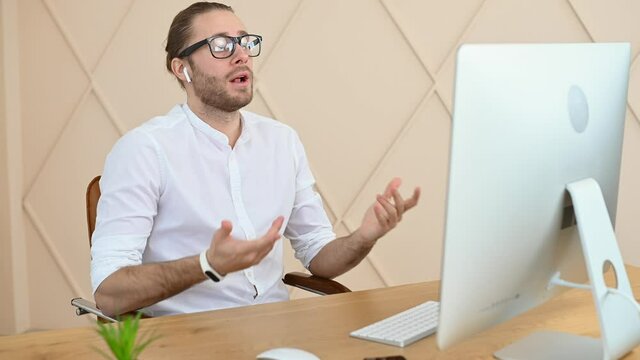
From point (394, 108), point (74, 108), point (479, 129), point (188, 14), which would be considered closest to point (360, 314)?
point (479, 129)

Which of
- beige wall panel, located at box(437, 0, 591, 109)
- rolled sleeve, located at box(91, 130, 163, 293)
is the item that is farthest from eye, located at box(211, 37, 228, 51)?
beige wall panel, located at box(437, 0, 591, 109)

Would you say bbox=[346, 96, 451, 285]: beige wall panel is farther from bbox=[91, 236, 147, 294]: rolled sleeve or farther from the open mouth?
bbox=[91, 236, 147, 294]: rolled sleeve

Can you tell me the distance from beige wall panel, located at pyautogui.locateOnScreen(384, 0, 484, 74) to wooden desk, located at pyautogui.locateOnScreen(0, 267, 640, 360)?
145 centimetres

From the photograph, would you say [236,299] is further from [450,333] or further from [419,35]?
[419,35]

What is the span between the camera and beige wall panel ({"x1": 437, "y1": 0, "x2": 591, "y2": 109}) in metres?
2.90

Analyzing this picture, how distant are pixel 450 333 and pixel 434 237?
2045mm

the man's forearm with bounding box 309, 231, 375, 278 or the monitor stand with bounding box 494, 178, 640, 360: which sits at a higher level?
the man's forearm with bounding box 309, 231, 375, 278

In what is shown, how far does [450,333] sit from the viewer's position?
41.8 inches

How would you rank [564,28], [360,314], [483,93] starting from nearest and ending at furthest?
[483,93] < [360,314] < [564,28]

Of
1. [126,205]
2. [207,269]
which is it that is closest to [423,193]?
[126,205]

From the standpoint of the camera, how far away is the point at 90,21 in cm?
314

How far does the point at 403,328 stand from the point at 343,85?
1681 mm

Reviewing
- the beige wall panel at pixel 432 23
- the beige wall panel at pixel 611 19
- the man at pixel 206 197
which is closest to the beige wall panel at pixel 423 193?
the beige wall panel at pixel 432 23

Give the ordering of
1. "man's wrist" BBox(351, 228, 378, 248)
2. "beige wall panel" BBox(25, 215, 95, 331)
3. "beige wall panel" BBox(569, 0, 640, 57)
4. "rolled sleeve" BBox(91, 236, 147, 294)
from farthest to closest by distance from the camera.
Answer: "beige wall panel" BBox(25, 215, 95, 331) → "beige wall panel" BBox(569, 0, 640, 57) → "man's wrist" BBox(351, 228, 378, 248) → "rolled sleeve" BBox(91, 236, 147, 294)
